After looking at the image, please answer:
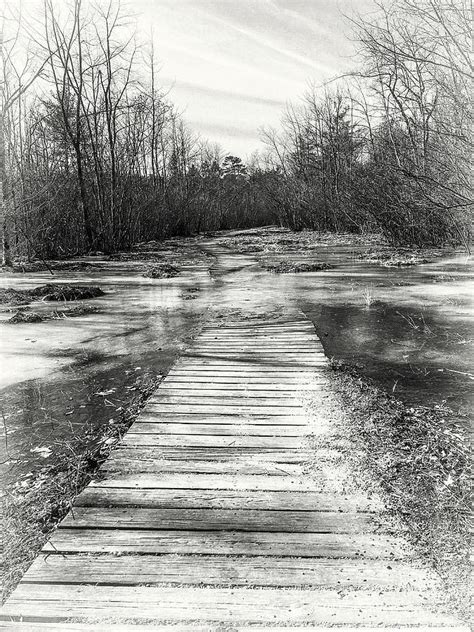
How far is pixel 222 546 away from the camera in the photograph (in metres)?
2.15

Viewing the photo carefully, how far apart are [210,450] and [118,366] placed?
91.7 inches

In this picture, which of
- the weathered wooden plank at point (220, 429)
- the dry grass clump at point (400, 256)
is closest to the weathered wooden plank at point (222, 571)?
the weathered wooden plank at point (220, 429)

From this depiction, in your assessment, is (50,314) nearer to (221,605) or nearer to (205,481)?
(205,481)

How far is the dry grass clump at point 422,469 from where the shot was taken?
2105 millimetres

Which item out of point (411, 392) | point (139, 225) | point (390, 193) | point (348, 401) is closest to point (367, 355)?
point (411, 392)

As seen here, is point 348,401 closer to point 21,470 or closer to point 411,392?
point 411,392

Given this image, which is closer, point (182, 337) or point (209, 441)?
point (209, 441)

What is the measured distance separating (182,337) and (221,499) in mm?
3855

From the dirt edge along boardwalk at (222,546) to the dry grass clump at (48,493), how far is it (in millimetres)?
140

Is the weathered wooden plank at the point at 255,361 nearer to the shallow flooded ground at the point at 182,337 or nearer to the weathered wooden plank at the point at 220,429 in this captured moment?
the shallow flooded ground at the point at 182,337

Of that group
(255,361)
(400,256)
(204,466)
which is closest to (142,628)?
(204,466)

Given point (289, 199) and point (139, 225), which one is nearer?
point (139, 225)

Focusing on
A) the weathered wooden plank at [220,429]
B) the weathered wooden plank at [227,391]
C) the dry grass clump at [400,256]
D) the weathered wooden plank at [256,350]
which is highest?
the dry grass clump at [400,256]

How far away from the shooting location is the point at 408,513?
94.7 inches
